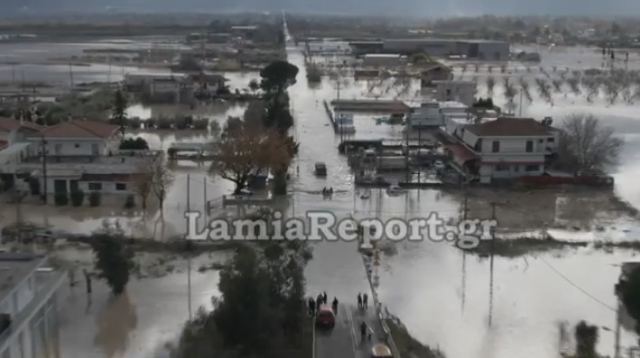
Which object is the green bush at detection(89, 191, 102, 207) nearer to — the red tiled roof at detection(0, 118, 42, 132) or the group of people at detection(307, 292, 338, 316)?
the red tiled roof at detection(0, 118, 42, 132)

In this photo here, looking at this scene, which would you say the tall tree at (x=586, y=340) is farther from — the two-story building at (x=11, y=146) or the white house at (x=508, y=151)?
the two-story building at (x=11, y=146)

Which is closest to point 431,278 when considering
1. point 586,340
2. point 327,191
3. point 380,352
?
point 586,340

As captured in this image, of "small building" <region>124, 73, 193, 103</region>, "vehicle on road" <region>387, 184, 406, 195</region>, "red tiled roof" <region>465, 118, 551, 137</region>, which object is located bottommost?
"vehicle on road" <region>387, 184, 406, 195</region>

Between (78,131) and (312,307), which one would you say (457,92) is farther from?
(312,307)

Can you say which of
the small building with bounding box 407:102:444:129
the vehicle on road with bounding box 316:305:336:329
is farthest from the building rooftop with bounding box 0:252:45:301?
the small building with bounding box 407:102:444:129

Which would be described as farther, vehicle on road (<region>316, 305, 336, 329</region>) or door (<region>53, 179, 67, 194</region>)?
door (<region>53, 179, 67, 194</region>)

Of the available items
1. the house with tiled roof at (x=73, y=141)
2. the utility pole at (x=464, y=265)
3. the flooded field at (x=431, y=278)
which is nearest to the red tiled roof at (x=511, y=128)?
the flooded field at (x=431, y=278)
